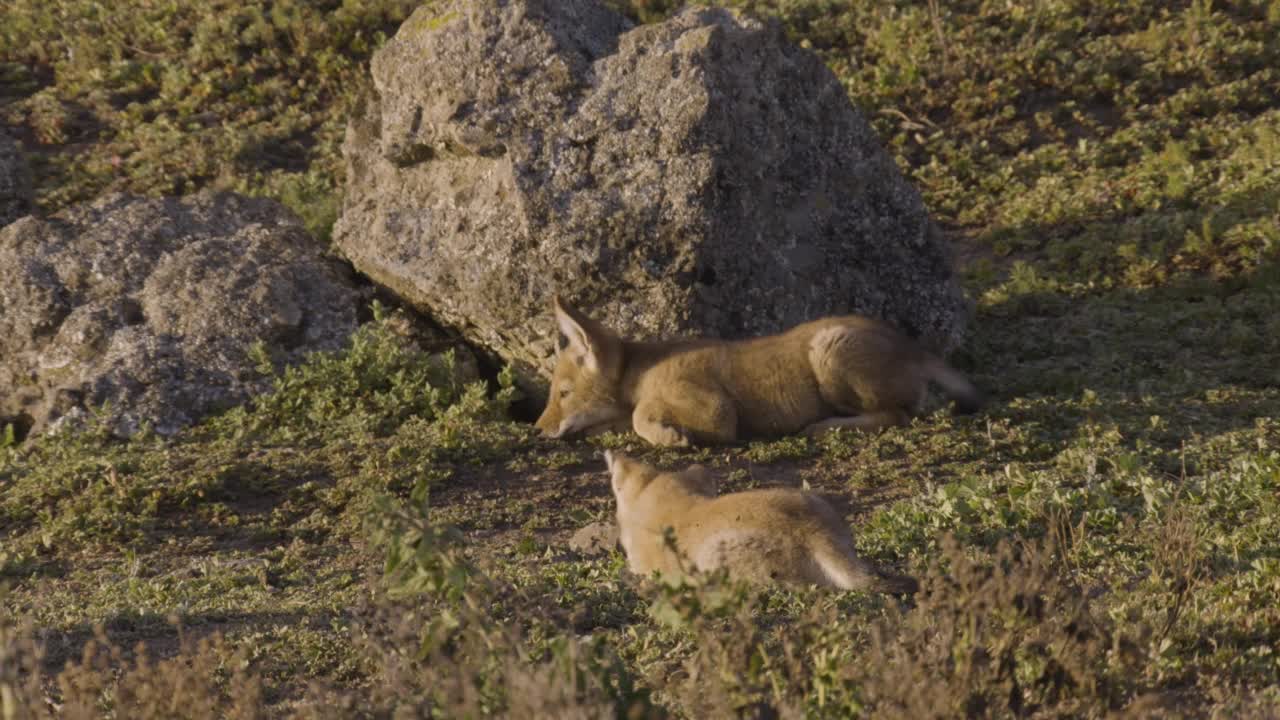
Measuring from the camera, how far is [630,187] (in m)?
10.8

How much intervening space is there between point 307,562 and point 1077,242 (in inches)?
359

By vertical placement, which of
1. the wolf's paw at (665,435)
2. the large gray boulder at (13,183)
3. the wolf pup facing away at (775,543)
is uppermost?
the large gray boulder at (13,183)

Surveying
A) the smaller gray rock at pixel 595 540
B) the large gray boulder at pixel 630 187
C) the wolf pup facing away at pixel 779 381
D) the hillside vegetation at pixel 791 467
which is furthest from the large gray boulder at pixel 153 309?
the smaller gray rock at pixel 595 540

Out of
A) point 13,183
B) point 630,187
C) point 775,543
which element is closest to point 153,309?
point 630,187

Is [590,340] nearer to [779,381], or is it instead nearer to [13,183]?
[779,381]

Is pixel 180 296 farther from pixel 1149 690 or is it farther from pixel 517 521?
pixel 1149 690

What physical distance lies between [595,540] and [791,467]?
201 centimetres

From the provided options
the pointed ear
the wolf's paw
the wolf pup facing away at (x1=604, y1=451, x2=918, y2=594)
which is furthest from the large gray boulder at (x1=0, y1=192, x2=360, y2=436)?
the wolf pup facing away at (x1=604, y1=451, x2=918, y2=594)

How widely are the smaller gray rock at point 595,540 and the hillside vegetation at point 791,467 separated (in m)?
0.11

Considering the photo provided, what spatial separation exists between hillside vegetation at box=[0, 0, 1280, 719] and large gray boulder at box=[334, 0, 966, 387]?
0.86 metres

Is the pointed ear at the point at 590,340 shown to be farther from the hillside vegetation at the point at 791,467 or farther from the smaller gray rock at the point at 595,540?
the smaller gray rock at the point at 595,540

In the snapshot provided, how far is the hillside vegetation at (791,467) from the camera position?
4629 mm

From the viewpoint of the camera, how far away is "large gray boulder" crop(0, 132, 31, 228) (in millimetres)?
16375

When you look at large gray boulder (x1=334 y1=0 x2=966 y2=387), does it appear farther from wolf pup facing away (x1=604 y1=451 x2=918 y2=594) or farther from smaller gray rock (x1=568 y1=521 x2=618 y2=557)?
wolf pup facing away (x1=604 y1=451 x2=918 y2=594)
